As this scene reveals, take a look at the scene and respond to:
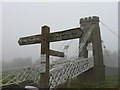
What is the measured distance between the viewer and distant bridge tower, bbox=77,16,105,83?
2161cm

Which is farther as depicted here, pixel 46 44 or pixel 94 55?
pixel 94 55

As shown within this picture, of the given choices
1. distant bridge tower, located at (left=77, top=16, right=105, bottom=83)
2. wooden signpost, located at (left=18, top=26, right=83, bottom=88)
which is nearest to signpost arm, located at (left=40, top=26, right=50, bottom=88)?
wooden signpost, located at (left=18, top=26, right=83, bottom=88)

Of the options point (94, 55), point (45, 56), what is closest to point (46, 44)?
point (45, 56)

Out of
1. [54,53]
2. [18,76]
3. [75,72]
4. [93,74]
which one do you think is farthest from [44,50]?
[93,74]

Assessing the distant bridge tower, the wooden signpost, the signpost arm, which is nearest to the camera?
the wooden signpost

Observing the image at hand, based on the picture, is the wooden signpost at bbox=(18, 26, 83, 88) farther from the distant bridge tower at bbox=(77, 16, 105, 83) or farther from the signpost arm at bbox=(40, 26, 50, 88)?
the distant bridge tower at bbox=(77, 16, 105, 83)

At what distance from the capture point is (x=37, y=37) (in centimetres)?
653

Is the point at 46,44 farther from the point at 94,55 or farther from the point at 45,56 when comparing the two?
the point at 94,55

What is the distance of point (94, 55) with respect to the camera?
21938 mm

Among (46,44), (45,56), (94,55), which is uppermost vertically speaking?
(46,44)

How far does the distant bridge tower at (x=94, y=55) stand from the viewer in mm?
21609

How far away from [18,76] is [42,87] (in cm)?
644

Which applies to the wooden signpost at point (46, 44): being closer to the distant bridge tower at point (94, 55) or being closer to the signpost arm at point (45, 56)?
the signpost arm at point (45, 56)

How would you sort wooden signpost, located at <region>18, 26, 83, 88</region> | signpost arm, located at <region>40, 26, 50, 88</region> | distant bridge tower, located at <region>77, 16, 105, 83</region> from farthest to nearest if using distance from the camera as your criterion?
distant bridge tower, located at <region>77, 16, 105, 83</region>, signpost arm, located at <region>40, 26, 50, 88</region>, wooden signpost, located at <region>18, 26, 83, 88</region>
